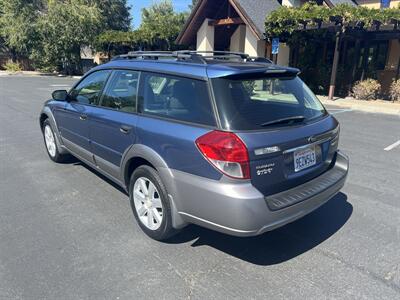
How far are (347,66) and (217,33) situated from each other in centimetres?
798

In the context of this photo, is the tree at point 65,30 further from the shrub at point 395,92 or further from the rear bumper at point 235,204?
the rear bumper at point 235,204

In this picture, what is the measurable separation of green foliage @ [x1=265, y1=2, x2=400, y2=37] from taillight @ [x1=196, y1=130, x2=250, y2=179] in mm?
12501

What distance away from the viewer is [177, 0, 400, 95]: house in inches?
640

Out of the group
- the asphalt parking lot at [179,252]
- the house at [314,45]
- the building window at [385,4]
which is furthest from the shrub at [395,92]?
the asphalt parking lot at [179,252]

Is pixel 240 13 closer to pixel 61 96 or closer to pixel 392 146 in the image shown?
pixel 392 146

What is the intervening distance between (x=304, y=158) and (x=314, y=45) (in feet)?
53.4

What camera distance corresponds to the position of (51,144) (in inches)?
219

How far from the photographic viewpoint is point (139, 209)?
3422 millimetres

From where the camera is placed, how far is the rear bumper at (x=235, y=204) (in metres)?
2.56

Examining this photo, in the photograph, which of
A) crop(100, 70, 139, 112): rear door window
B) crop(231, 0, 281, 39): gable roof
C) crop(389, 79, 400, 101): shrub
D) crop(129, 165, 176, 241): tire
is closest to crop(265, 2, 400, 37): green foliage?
crop(231, 0, 281, 39): gable roof

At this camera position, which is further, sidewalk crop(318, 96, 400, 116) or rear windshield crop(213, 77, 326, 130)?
sidewalk crop(318, 96, 400, 116)

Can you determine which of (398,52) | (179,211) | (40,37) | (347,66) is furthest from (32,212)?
(40,37)

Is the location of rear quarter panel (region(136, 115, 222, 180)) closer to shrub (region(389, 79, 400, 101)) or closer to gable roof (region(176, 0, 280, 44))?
gable roof (region(176, 0, 280, 44))

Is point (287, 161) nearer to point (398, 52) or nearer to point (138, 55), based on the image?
point (138, 55)
